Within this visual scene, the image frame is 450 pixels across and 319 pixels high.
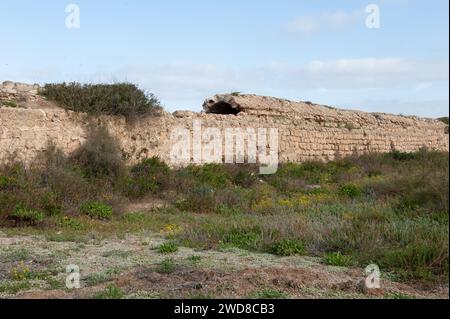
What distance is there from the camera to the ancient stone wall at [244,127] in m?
12.1

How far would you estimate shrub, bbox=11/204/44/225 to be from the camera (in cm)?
897

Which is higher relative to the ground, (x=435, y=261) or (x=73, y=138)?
(x=73, y=138)

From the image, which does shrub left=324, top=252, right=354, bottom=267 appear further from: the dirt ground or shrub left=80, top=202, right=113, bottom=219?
shrub left=80, top=202, right=113, bottom=219

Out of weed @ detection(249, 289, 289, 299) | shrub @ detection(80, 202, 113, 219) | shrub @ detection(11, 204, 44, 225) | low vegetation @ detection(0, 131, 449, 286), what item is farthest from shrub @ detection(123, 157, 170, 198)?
weed @ detection(249, 289, 289, 299)

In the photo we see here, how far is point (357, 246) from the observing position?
6453mm

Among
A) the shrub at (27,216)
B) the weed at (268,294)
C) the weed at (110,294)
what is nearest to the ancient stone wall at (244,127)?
the shrub at (27,216)

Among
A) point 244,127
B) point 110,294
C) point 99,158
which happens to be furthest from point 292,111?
point 110,294

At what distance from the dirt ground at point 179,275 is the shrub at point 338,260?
4.4 inches

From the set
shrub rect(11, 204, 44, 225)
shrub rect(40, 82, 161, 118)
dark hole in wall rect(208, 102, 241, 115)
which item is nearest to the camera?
shrub rect(11, 204, 44, 225)

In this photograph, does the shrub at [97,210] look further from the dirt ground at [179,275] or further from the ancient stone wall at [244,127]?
the ancient stone wall at [244,127]

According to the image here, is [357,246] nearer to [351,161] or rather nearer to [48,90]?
[48,90]

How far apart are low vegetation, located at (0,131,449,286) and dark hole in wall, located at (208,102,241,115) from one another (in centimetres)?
289
